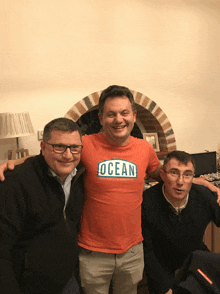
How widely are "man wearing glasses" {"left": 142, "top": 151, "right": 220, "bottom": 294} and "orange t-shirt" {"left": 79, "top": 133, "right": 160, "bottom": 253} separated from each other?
121 millimetres

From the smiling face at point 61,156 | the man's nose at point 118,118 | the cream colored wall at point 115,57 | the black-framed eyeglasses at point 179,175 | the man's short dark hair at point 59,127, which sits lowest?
the black-framed eyeglasses at point 179,175

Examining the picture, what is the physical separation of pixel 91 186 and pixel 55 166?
323mm

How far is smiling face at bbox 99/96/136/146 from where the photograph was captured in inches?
60.4

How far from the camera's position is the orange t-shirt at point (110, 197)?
1.49m

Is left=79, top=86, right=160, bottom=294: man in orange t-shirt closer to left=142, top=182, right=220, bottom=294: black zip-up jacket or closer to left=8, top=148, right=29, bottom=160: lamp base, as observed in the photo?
left=142, top=182, right=220, bottom=294: black zip-up jacket

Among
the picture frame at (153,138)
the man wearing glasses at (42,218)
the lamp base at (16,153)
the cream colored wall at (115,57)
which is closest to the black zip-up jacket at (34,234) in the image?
the man wearing glasses at (42,218)

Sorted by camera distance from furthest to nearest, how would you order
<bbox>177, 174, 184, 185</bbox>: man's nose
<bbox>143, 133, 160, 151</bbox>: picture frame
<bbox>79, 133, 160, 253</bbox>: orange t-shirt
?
<bbox>143, 133, 160, 151</bbox>: picture frame
<bbox>177, 174, 184, 185</bbox>: man's nose
<bbox>79, 133, 160, 253</bbox>: orange t-shirt

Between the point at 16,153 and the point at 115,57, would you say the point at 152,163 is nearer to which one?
the point at 16,153

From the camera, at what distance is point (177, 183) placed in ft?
5.28

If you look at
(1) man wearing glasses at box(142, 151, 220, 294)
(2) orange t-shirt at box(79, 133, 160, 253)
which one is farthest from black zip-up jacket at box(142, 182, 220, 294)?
(2) orange t-shirt at box(79, 133, 160, 253)

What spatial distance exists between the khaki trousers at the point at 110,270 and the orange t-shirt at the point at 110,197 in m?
0.06

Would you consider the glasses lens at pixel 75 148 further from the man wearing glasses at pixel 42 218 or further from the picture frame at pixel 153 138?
the picture frame at pixel 153 138

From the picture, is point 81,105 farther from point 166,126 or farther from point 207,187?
point 207,187

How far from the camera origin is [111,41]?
294 cm
